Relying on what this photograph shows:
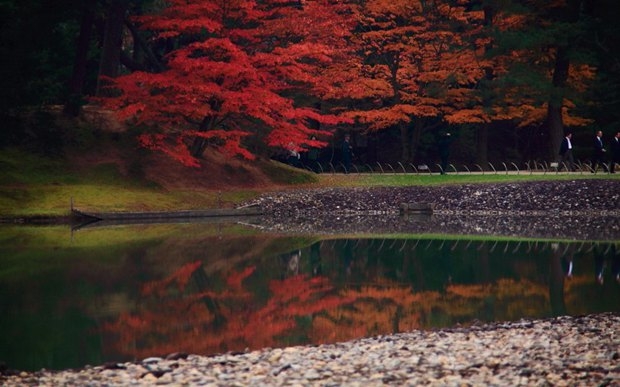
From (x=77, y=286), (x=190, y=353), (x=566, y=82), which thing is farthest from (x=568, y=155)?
(x=190, y=353)

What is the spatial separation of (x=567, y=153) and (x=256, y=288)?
2690 centimetres

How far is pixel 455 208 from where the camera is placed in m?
40.5

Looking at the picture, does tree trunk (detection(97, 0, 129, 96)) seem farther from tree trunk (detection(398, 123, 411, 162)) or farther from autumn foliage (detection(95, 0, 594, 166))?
tree trunk (detection(398, 123, 411, 162))

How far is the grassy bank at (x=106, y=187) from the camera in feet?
120

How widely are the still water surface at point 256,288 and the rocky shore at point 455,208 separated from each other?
4.50m

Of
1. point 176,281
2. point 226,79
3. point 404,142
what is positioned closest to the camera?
point 176,281

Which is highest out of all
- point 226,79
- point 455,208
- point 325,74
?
point 325,74

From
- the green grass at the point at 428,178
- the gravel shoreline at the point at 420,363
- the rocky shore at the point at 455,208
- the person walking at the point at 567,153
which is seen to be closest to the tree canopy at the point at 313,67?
the person walking at the point at 567,153

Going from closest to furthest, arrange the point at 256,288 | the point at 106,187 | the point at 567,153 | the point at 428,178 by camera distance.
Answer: the point at 256,288
the point at 106,187
the point at 428,178
the point at 567,153

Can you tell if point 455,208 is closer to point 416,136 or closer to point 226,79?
point 226,79

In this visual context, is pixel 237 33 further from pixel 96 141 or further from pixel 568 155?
pixel 568 155

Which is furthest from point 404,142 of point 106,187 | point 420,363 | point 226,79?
point 420,363

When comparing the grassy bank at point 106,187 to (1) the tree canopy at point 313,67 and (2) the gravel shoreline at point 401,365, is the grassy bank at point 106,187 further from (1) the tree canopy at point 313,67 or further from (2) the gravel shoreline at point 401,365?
(2) the gravel shoreline at point 401,365

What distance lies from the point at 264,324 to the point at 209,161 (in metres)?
28.2
